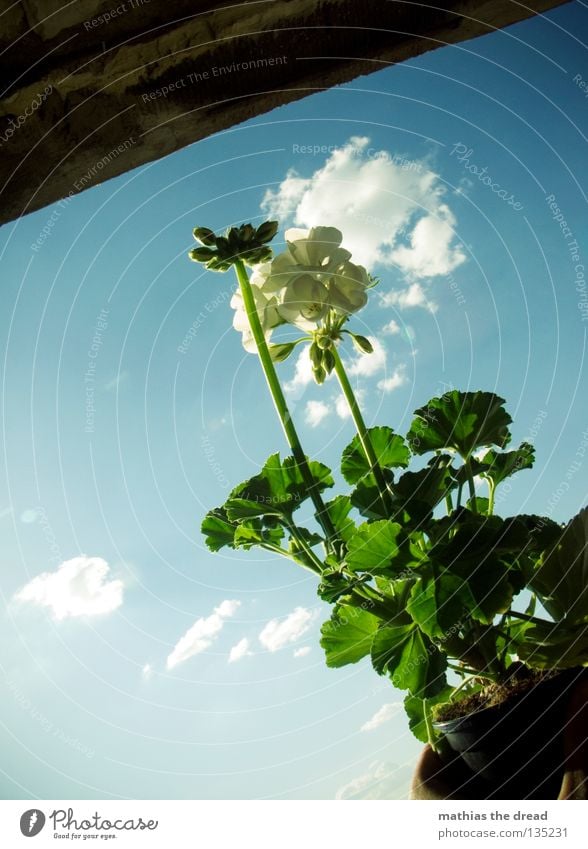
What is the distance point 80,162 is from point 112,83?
108mm

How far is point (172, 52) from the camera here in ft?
2.23

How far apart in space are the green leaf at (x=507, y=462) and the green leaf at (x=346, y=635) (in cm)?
30

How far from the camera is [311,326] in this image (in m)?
0.78

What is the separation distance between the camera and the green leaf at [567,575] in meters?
0.63

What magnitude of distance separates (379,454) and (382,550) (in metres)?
0.24

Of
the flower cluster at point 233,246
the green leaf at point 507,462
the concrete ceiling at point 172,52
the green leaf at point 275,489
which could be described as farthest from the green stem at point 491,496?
the concrete ceiling at point 172,52

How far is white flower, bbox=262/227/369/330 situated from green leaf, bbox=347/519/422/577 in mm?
291

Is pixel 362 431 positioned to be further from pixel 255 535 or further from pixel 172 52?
pixel 172 52

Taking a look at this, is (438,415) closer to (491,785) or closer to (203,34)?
(491,785)

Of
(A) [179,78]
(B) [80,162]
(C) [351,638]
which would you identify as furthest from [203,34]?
(C) [351,638]

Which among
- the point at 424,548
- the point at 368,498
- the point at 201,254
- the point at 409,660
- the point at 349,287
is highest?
the point at 201,254

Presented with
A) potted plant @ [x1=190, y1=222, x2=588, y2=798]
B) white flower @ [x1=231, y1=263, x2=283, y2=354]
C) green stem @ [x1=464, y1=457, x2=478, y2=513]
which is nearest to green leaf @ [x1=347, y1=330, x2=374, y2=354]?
potted plant @ [x1=190, y1=222, x2=588, y2=798]

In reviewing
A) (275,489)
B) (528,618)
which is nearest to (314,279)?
(275,489)

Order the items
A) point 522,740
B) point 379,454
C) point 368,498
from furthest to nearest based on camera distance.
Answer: point 379,454, point 368,498, point 522,740
